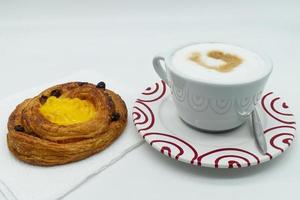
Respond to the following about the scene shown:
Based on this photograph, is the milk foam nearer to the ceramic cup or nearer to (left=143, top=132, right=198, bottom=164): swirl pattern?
the ceramic cup

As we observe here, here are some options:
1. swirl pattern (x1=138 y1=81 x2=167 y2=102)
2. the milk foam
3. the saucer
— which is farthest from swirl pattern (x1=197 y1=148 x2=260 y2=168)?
swirl pattern (x1=138 y1=81 x2=167 y2=102)

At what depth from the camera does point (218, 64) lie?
113cm

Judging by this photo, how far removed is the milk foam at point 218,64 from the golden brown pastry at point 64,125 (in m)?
0.24

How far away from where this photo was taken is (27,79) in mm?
1646

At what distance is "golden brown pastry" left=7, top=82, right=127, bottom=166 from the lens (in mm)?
1080

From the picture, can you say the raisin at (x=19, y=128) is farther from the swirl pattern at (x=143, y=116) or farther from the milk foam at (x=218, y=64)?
the milk foam at (x=218, y=64)

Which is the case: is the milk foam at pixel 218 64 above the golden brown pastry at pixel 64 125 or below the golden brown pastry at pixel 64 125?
above

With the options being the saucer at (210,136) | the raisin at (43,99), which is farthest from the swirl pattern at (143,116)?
the raisin at (43,99)

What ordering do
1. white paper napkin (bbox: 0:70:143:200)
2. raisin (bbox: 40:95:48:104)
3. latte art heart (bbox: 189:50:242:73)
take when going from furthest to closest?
raisin (bbox: 40:95:48:104), latte art heart (bbox: 189:50:242:73), white paper napkin (bbox: 0:70:143:200)

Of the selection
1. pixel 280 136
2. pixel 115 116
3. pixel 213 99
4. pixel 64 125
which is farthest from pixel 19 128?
pixel 280 136

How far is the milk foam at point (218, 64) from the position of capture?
1.08m

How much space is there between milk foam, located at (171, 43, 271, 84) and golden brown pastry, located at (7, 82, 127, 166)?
0.24 meters

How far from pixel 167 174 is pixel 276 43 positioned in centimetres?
108

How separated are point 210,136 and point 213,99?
133mm
